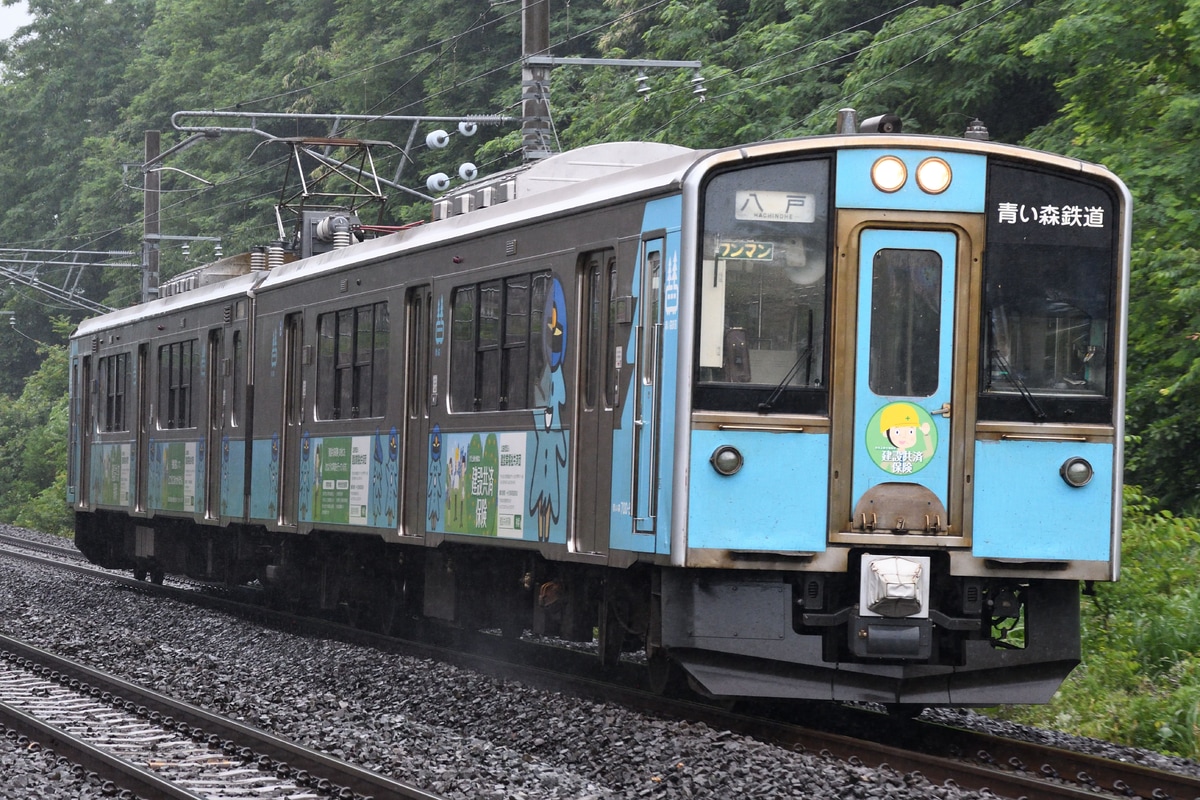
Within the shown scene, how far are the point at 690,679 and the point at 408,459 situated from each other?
4.18 m

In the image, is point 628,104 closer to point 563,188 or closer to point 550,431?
point 563,188

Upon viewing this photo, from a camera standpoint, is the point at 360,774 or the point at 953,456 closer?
the point at 360,774

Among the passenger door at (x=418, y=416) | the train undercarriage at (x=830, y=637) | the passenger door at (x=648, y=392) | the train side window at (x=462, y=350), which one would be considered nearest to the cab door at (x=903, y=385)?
the train undercarriage at (x=830, y=637)

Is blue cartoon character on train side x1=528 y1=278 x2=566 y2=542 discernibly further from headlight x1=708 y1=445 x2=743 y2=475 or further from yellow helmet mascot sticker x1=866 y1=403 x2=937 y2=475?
yellow helmet mascot sticker x1=866 y1=403 x2=937 y2=475

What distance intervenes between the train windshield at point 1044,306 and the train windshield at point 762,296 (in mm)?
902

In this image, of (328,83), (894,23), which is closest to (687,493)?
(894,23)

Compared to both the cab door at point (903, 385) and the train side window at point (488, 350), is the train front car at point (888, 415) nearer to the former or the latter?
A: the cab door at point (903, 385)

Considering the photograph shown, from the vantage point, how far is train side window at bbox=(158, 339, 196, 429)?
744 inches

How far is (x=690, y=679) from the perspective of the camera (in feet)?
30.6

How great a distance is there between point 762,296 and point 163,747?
3.86m

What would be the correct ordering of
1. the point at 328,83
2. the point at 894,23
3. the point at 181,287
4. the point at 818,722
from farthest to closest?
the point at 328,83 < the point at 894,23 < the point at 181,287 < the point at 818,722

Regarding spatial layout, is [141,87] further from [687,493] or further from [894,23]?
[687,493]

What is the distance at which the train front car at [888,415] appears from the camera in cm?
888

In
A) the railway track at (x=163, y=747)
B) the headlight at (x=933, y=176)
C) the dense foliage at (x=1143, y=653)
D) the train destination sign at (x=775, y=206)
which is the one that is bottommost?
the railway track at (x=163, y=747)
